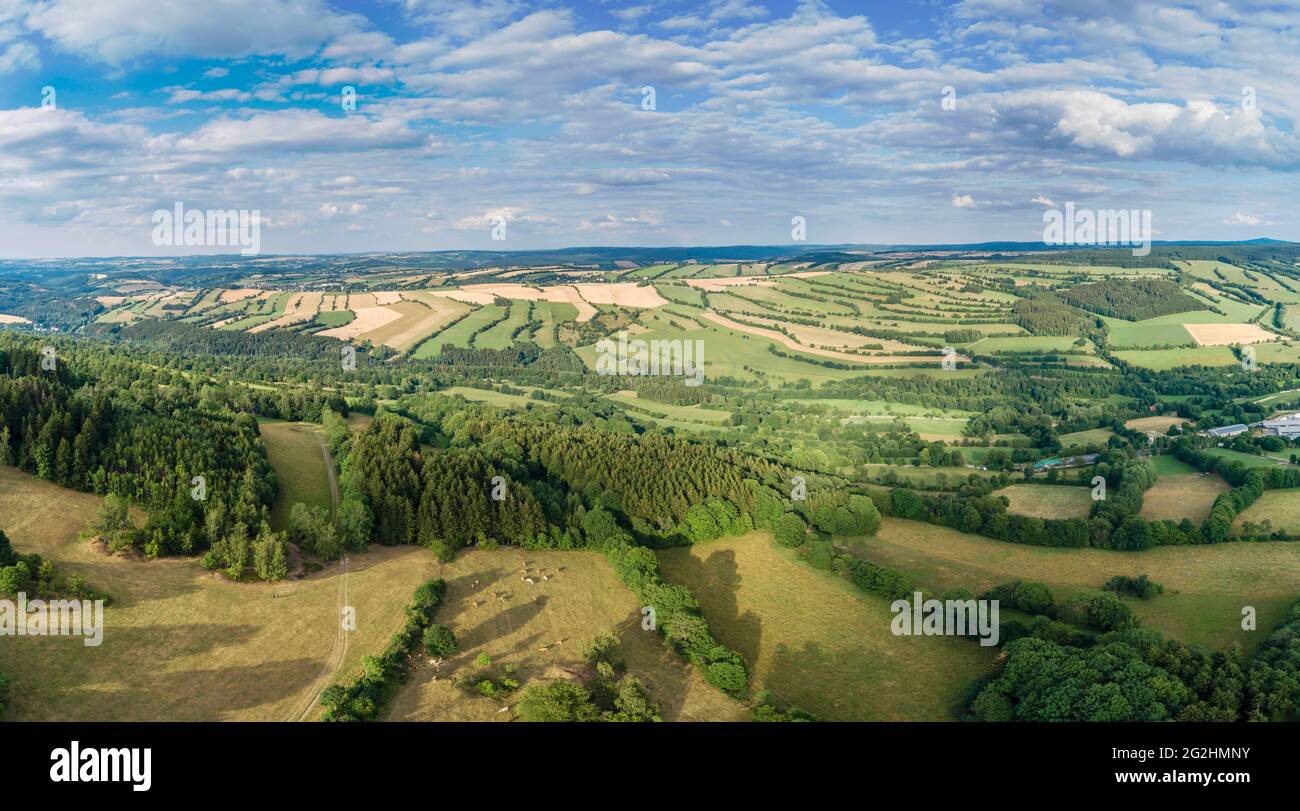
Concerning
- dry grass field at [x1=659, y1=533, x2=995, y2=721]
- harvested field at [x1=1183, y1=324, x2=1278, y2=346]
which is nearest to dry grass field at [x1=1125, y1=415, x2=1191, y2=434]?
harvested field at [x1=1183, y1=324, x2=1278, y2=346]

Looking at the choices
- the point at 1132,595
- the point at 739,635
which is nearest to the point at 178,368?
the point at 739,635

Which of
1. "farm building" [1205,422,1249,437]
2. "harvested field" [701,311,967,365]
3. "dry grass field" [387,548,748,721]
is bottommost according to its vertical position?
"dry grass field" [387,548,748,721]

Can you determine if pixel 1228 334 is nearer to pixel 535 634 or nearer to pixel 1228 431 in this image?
pixel 1228 431

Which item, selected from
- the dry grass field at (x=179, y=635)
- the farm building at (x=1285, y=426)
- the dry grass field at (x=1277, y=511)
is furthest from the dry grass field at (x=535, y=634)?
the farm building at (x=1285, y=426)

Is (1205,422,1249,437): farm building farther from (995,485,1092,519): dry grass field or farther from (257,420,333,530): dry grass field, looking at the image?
(257,420,333,530): dry grass field

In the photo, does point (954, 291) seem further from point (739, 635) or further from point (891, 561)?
point (739, 635)

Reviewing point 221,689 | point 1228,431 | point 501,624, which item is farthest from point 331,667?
point 1228,431

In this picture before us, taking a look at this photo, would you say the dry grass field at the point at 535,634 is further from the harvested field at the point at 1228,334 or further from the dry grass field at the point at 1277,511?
the harvested field at the point at 1228,334
